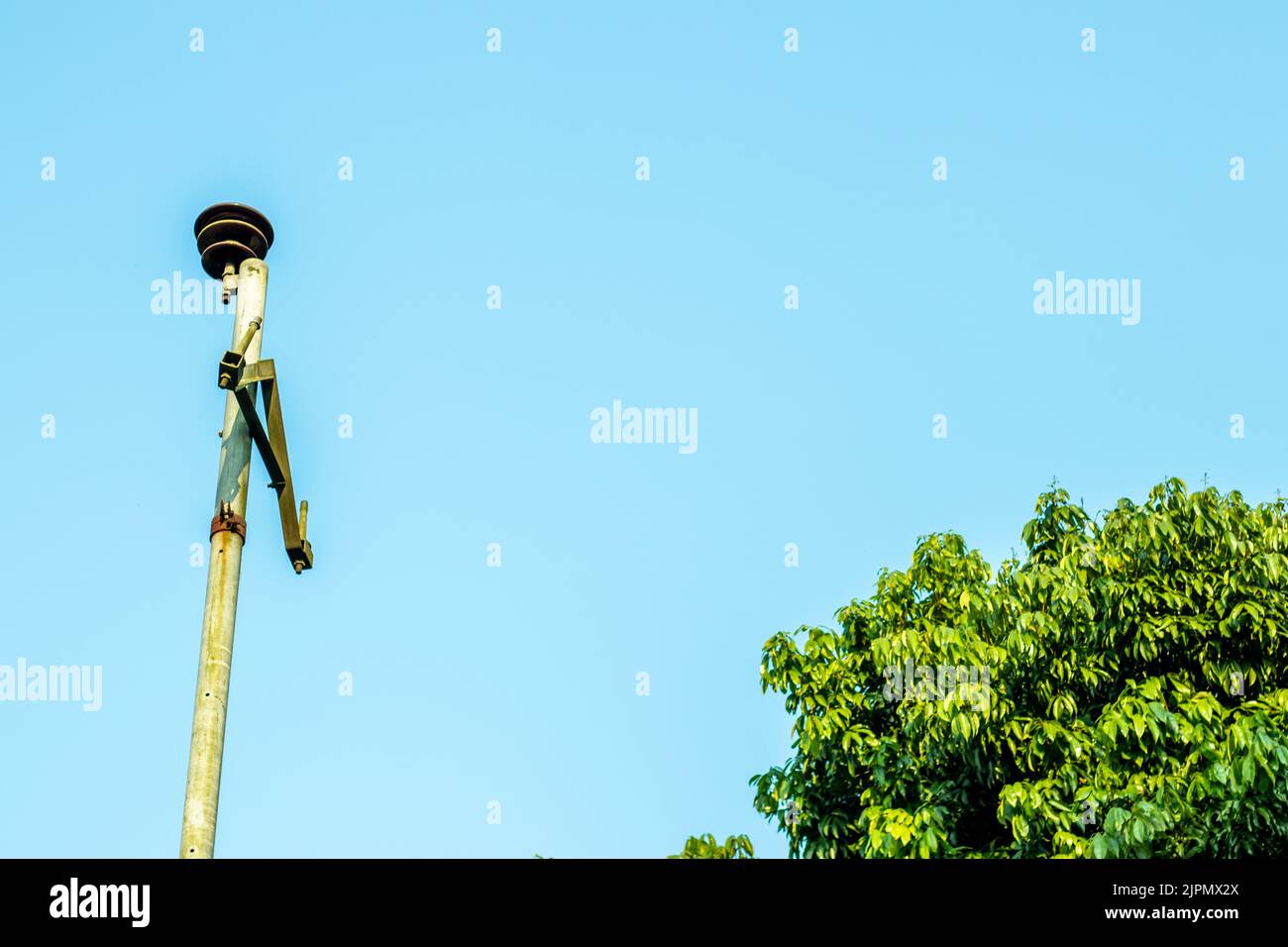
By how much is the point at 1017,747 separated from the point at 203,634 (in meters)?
9.06

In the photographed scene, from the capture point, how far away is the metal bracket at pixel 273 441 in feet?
19.5

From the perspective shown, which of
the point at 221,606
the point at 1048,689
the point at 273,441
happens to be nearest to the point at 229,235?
the point at 273,441

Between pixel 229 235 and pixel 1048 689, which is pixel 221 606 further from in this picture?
pixel 1048 689

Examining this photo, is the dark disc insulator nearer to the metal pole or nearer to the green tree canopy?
the metal pole

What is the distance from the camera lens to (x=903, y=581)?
14992mm

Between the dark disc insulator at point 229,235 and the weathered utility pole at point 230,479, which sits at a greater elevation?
the dark disc insulator at point 229,235

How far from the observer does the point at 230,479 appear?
5957 millimetres

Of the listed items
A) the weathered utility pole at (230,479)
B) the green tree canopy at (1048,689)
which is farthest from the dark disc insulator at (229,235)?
the green tree canopy at (1048,689)

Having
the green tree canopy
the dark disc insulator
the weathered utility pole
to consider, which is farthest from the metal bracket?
the green tree canopy

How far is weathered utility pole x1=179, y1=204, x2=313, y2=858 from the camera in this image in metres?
5.28

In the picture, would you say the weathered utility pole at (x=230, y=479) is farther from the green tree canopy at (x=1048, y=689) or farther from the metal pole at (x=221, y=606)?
the green tree canopy at (x=1048, y=689)

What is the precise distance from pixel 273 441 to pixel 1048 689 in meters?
8.91
